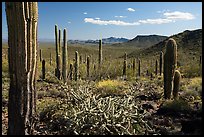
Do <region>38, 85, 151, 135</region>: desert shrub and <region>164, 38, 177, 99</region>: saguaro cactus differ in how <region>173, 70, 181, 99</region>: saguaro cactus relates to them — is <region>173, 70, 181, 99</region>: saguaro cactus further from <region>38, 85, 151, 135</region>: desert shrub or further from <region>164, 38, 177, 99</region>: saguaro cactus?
<region>38, 85, 151, 135</region>: desert shrub

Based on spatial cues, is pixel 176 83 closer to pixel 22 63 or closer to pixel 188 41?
pixel 22 63

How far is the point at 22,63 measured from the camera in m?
6.05

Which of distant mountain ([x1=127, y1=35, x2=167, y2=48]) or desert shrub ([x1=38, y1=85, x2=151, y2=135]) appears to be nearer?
desert shrub ([x1=38, y1=85, x2=151, y2=135])

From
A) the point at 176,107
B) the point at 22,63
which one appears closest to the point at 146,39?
the point at 176,107

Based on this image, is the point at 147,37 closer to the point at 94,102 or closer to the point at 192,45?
the point at 192,45

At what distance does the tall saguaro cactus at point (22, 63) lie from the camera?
594 cm

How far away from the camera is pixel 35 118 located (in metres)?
6.48

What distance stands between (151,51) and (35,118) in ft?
206

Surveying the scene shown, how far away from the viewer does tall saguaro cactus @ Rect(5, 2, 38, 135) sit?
5.94m

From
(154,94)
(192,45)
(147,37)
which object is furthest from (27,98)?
(147,37)

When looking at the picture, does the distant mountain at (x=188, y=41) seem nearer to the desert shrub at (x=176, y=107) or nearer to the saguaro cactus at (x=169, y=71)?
the saguaro cactus at (x=169, y=71)

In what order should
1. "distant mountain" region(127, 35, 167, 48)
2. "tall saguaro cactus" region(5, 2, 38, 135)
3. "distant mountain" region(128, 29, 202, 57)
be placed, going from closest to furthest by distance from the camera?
"tall saguaro cactus" region(5, 2, 38, 135) → "distant mountain" region(128, 29, 202, 57) → "distant mountain" region(127, 35, 167, 48)

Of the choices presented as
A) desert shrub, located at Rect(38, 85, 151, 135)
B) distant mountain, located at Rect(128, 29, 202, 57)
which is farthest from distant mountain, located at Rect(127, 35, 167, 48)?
desert shrub, located at Rect(38, 85, 151, 135)

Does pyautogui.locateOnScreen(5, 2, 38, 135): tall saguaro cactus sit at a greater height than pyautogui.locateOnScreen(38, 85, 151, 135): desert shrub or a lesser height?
greater
